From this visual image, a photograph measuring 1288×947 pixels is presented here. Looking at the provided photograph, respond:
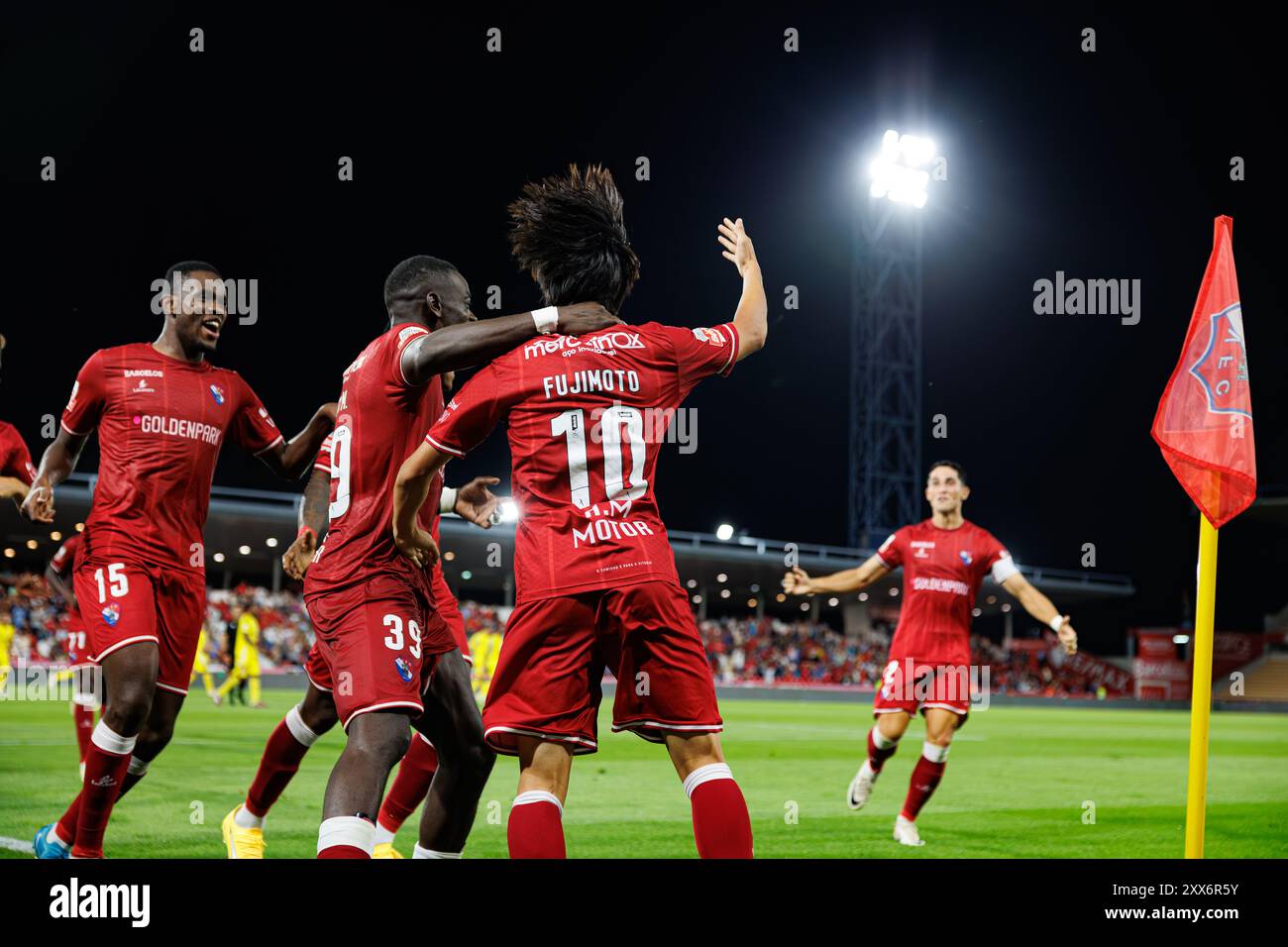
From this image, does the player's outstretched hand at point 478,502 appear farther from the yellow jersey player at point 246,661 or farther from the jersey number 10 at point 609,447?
the yellow jersey player at point 246,661

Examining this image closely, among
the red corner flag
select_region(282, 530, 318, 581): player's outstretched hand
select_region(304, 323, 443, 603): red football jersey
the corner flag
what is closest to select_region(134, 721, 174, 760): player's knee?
select_region(282, 530, 318, 581): player's outstretched hand

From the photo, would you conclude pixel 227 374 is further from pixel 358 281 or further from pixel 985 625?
pixel 985 625

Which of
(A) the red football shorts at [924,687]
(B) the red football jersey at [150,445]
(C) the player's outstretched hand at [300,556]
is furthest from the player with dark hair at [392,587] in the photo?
(A) the red football shorts at [924,687]

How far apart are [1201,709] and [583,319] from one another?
109 inches

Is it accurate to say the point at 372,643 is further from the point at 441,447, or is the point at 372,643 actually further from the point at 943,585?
the point at 943,585

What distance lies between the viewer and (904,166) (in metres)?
48.8

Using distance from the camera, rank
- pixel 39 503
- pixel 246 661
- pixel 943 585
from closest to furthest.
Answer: pixel 39 503
pixel 943 585
pixel 246 661

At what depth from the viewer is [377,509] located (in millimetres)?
4422

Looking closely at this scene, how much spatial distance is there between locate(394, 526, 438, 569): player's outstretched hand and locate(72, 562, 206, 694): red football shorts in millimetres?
1857

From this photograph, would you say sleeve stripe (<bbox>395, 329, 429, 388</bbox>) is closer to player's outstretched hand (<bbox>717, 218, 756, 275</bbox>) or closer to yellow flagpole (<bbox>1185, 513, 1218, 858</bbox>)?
player's outstretched hand (<bbox>717, 218, 756, 275</bbox>)

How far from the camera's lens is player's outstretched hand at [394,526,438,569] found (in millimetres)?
4078

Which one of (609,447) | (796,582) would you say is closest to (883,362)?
(796,582)

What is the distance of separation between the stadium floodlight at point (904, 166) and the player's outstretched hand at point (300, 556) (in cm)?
4720

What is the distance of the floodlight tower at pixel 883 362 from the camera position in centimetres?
5434
